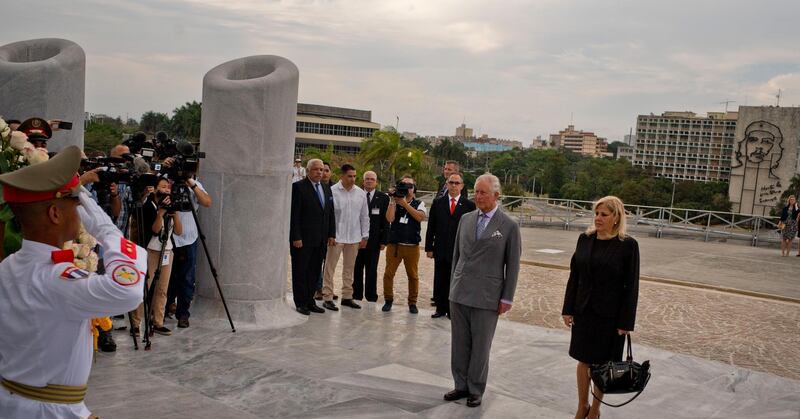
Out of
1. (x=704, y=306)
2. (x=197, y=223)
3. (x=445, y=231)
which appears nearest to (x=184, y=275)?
(x=197, y=223)

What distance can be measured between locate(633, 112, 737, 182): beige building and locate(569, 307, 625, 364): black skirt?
552 feet

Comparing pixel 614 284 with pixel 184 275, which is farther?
pixel 184 275

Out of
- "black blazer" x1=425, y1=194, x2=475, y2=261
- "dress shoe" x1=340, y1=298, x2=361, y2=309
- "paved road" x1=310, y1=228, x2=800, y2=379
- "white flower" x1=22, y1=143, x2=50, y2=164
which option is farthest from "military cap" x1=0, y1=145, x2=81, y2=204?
"paved road" x1=310, y1=228, x2=800, y2=379

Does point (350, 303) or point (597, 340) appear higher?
point (597, 340)

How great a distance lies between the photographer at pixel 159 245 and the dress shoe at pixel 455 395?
292 centimetres

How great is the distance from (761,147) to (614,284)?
8387cm

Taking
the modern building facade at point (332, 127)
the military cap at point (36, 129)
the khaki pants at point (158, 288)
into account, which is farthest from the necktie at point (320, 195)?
the modern building facade at point (332, 127)

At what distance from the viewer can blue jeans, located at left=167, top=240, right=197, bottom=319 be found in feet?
23.4

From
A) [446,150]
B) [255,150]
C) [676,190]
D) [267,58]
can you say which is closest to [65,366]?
[255,150]

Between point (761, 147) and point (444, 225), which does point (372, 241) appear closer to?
point (444, 225)

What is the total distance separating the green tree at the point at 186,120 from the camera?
84.6 metres

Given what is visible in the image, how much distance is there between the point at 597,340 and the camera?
509cm

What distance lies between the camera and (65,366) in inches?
102

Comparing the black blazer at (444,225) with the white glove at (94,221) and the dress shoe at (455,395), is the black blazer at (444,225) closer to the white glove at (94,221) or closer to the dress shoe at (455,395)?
the dress shoe at (455,395)
